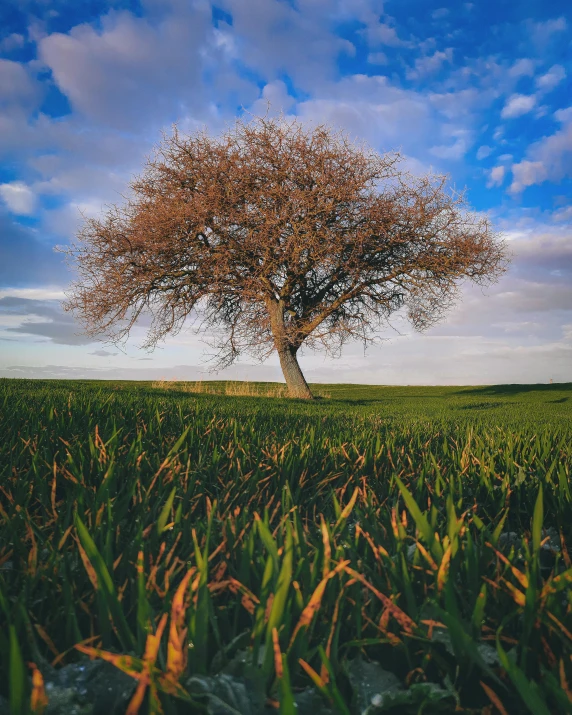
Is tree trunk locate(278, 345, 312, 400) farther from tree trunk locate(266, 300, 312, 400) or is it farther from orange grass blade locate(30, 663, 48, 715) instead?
orange grass blade locate(30, 663, 48, 715)

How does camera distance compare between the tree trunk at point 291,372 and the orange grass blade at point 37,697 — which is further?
the tree trunk at point 291,372

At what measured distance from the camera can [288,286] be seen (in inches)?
755

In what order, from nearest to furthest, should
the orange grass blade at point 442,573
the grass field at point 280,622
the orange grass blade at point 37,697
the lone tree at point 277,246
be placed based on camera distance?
1. the orange grass blade at point 37,697
2. the grass field at point 280,622
3. the orange grass blade at point 442,573
4. the lone tree at point 277,246

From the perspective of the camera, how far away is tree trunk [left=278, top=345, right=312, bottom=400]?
65.4 ft

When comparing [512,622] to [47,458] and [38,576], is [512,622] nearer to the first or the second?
[38,576]

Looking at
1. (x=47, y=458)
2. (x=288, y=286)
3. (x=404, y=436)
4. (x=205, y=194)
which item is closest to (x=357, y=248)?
(x=288, y=286)

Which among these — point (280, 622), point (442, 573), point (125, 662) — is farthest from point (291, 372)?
point (125, 662)

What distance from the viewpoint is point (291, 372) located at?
65.9ft

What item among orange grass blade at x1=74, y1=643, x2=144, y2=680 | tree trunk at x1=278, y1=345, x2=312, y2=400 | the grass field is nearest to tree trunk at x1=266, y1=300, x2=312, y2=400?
tree trunk at x1=278, y1=345, x2=312, y2=400

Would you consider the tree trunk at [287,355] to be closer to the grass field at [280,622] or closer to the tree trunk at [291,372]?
the tree trunk at [291,372]

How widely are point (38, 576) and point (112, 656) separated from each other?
0.60 m

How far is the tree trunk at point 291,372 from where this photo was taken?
1992 centimetres

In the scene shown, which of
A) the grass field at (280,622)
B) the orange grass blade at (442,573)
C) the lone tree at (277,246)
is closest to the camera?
the grass field at (280,622)

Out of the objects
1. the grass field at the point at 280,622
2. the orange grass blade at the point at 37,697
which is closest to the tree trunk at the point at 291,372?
the grass field at the point at 280,622
